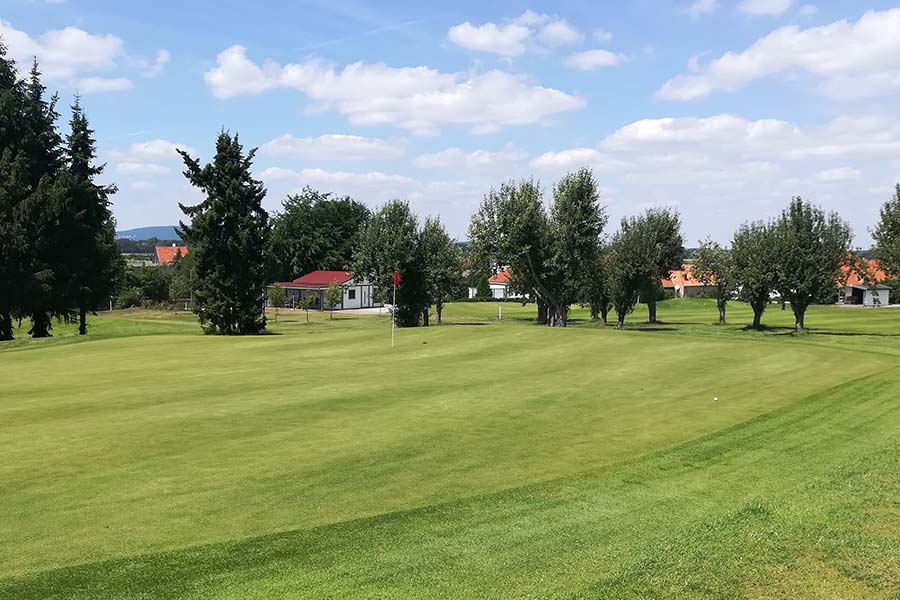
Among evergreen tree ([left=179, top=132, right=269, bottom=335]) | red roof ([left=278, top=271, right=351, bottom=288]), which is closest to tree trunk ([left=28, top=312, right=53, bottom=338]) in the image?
evergreen tree ([left=179, top=132, right=269, bottom=335])

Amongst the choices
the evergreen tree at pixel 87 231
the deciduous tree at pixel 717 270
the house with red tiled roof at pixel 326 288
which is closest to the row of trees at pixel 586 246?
the deciduous tree at pixel 717 270

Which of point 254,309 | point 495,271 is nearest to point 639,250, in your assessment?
point 495,271

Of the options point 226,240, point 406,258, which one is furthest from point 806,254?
point 226,240

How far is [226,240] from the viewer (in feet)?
177

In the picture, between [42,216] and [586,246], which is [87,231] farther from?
[586,246]

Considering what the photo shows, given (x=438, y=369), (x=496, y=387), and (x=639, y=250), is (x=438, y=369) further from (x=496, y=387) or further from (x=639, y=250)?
(x=639, y=250)

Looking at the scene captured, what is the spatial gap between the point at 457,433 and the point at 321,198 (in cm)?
12512

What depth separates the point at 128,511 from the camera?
31.2ft

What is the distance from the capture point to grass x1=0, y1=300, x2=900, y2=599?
290 inches

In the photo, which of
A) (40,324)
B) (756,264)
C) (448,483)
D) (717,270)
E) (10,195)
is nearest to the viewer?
(448,483)

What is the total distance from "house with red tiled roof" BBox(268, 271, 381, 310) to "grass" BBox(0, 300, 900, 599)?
3193 inches

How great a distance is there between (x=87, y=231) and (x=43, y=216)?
12.6 ft

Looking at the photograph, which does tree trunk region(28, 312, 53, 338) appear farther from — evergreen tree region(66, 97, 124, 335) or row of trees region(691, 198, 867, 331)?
row of trees region(691, 198, 867, 331)

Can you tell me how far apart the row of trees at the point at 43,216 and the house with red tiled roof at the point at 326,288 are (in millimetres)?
49767
